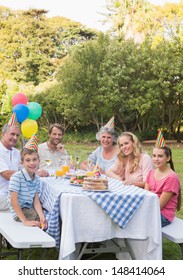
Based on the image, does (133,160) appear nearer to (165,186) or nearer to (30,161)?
(165,186)

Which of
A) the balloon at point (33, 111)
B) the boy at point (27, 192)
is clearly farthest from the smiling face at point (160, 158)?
the balloon at point (33, 111)

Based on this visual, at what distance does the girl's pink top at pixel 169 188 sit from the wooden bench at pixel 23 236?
1192mm

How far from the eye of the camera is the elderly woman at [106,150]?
5.80 metres

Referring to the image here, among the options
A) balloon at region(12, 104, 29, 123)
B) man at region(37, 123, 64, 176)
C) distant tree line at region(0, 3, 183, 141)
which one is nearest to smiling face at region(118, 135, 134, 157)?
man at region(37, 123, 64, 176)

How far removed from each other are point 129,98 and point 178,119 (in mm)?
3158

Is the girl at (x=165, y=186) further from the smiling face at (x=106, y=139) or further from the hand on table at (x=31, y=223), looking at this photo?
the smiling face at (x=106, y=139)

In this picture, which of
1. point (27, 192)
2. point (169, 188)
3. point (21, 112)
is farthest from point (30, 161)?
point (21, 112)

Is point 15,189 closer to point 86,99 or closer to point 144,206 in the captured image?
point 144,206

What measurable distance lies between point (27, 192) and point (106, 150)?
170cm

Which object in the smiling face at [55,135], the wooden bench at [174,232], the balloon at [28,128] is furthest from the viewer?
the balloon at [28,128]

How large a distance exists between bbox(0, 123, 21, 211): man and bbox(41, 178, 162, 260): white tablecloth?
965 mm

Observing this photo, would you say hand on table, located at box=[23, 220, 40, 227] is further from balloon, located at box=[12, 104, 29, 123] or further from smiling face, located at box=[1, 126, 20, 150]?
balloon, located at box=[12, 104, 29, 123]

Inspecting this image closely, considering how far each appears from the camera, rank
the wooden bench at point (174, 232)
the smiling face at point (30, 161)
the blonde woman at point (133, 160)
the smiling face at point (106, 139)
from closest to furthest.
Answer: the wooden bench at point (174, 232) → the smiling face at point (30, 161) → the blonde woman at point (133, 160) → the smiling face at point (106, 139)
